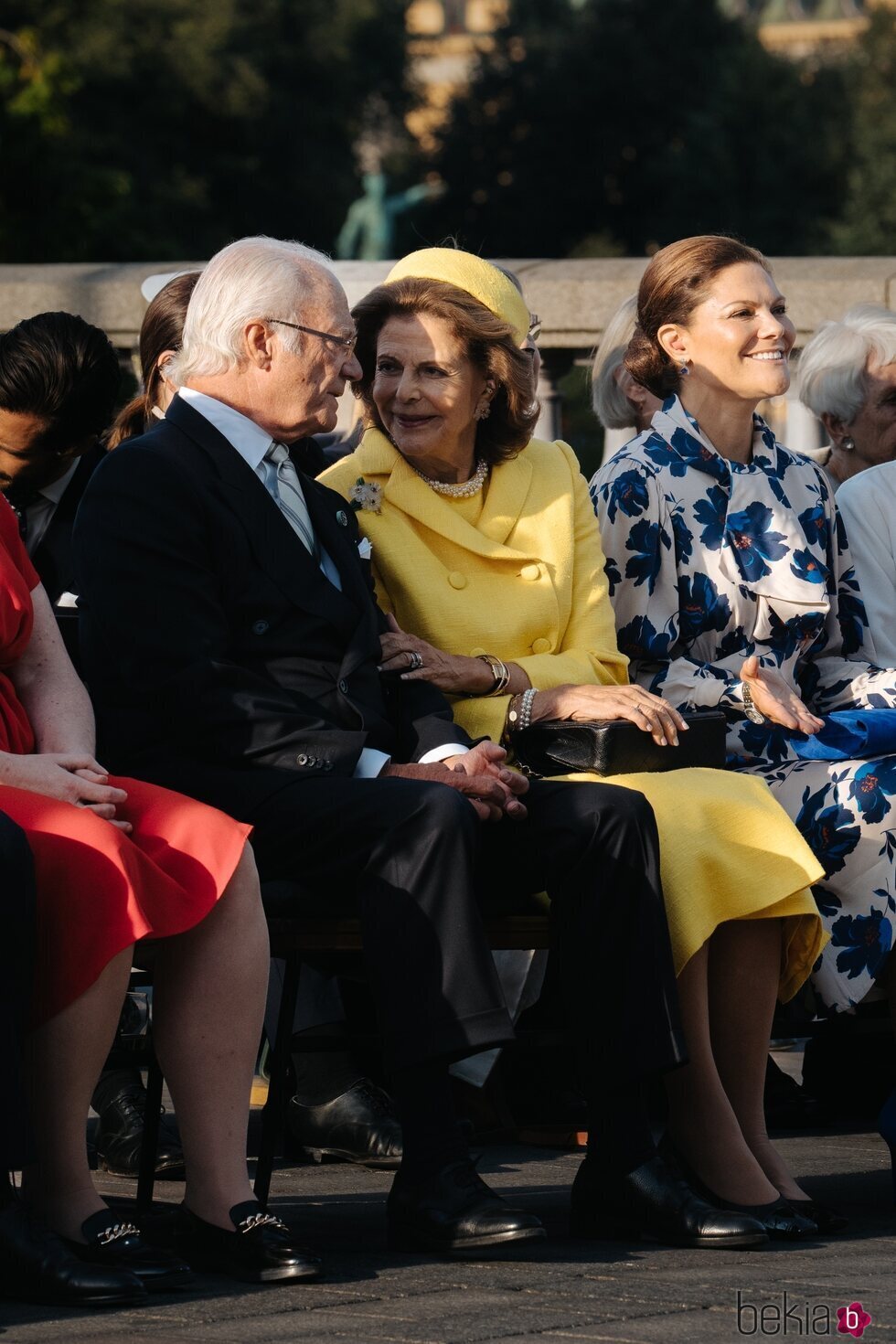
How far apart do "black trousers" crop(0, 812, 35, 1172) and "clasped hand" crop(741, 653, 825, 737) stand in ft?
6.39

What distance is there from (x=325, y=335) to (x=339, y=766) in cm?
89

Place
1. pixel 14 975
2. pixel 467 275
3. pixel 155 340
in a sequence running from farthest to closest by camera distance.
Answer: pixel 155 340, pixel 467 275, pixel 14 975

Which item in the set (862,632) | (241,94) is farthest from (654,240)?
(862,632)

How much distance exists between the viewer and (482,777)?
414 cm

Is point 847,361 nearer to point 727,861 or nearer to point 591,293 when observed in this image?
point 591,293

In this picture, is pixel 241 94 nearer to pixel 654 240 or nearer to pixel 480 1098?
pixel 654 240

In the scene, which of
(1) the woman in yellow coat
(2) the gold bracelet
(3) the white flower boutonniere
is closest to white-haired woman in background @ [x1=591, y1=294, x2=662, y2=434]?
(1) the woman in yellow coat

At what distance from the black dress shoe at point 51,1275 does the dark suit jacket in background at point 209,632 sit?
3.03 ft

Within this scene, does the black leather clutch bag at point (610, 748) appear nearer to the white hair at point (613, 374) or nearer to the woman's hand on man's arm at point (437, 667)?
the woman's hand on man's arm at point (437, 667)

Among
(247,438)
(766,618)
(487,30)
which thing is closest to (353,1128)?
(766,618)

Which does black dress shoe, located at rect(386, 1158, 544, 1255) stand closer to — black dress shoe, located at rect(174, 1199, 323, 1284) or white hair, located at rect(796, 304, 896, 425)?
black dress shoe, located at rect(174, 1199, 323, 1284)

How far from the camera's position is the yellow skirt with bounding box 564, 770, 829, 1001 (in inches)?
165

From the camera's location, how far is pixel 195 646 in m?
Result: 4.04

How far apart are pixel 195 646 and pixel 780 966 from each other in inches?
53.0
